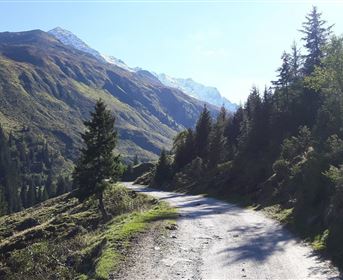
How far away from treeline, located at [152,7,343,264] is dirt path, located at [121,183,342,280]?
1804mm

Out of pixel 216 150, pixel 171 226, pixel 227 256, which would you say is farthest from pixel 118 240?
pixel 216 150

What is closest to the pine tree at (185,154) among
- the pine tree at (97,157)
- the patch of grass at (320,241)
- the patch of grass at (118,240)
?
the pine tree at (97,157)

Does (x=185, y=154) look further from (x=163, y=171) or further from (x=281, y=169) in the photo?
(x=281, y=169)

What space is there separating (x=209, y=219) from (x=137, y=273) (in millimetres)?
16394

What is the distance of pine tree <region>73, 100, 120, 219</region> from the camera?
47.5 meters

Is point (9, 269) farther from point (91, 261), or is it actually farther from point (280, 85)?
point (280, 85)

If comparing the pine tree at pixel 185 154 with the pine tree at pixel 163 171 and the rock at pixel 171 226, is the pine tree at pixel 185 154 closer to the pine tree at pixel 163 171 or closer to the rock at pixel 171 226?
the pine tree at pixel 163 171

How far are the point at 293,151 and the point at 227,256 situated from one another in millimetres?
31150

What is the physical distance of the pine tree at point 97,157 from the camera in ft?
156

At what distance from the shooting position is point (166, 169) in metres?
97.3

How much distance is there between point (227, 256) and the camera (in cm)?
2106

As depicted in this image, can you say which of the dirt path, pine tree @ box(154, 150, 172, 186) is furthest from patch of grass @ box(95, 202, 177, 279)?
pine tree @ box(154, 150, 172, 186)

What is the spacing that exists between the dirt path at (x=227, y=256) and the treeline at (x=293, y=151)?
1.80 m

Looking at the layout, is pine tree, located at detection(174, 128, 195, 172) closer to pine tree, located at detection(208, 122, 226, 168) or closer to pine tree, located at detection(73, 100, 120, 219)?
pine tree, located at detection(208, 122, 226, 168)
